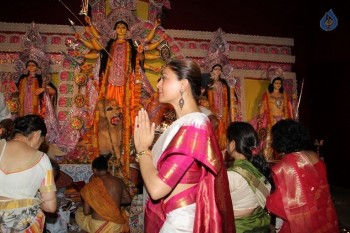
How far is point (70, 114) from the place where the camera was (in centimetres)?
652

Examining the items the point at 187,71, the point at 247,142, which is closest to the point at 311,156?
the point at 247,142

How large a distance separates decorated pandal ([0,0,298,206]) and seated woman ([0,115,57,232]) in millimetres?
3689

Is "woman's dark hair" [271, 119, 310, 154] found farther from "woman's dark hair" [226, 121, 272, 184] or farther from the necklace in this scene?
the necklace

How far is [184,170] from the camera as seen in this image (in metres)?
1.45

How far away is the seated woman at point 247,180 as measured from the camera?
7.22 feet

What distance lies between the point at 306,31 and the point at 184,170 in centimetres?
829

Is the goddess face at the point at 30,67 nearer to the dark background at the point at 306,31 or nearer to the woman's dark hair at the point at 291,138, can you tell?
the dark background at the point at 306,31

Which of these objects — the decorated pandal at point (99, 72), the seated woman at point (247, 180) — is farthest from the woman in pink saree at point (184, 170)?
the decorated pandal at point (99, 72)

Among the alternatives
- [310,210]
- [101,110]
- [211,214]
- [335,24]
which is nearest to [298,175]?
[310,210]

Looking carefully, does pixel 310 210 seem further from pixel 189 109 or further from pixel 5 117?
pixel 5 117

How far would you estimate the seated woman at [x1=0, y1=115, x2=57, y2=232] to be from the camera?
212 centimetres

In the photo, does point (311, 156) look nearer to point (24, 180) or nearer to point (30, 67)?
point (24, 180)

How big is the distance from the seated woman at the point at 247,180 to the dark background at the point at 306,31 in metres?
5.81

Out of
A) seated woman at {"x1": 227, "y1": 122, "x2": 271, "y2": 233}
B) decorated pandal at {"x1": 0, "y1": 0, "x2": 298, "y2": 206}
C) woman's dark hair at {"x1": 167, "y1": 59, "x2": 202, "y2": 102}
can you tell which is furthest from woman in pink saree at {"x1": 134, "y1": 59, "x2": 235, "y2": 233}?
decorated pandal at {"x1": 0, "y1": 0, "x2": 298, "y2": 206}
